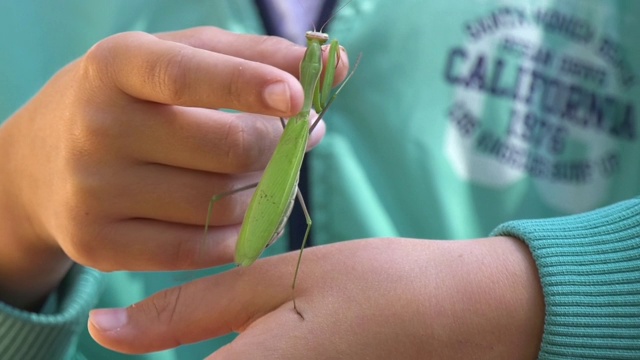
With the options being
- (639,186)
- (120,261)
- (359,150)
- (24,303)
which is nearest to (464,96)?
(359,150)

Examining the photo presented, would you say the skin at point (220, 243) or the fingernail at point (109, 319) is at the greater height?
the skin at point (220, 243)

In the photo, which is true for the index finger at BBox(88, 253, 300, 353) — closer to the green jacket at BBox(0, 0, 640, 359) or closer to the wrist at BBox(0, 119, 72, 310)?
the wrist at BBox(0, 119, 72, 310)

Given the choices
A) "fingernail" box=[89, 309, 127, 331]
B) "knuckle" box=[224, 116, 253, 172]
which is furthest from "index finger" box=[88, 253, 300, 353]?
"knuckle" box=[224, 116, 253, 172]

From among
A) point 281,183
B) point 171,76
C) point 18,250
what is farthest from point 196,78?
point 18,250

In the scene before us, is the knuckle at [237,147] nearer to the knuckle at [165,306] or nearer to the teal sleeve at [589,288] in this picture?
the knuckle at [165,306]

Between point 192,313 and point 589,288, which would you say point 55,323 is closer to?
point 192,313

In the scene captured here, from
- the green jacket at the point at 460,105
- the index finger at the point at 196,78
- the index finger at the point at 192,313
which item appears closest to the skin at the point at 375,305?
the index finger at the point at 192,313

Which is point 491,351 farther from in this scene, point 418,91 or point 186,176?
point 418,91
